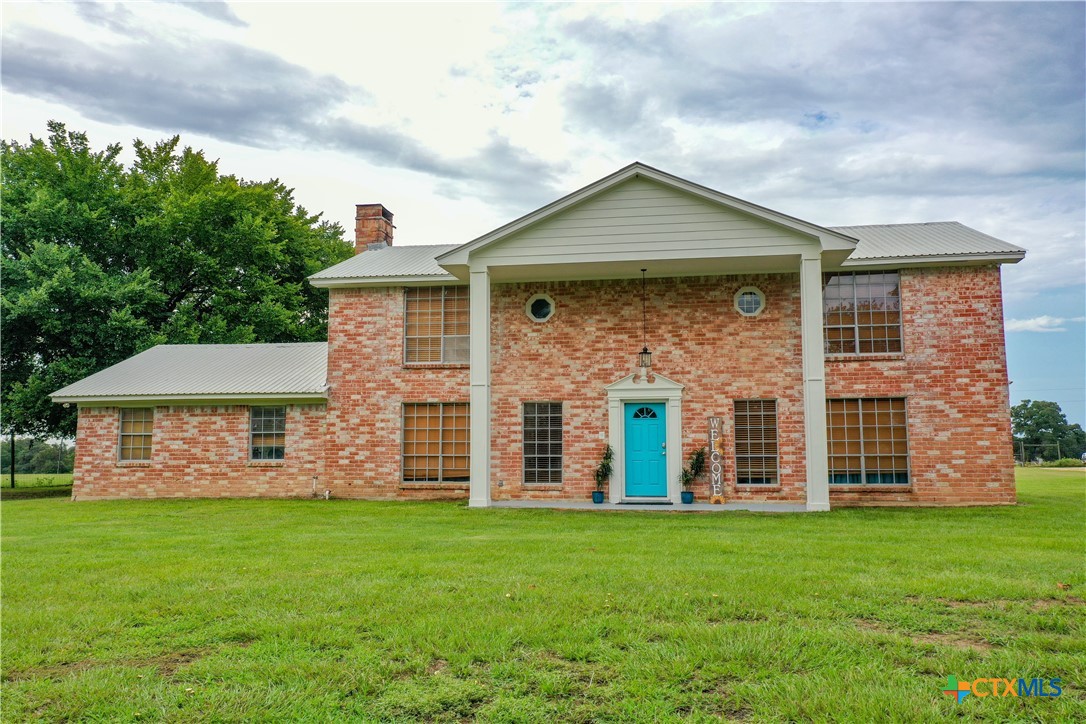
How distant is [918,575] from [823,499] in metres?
7.30

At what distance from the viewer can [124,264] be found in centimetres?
2700

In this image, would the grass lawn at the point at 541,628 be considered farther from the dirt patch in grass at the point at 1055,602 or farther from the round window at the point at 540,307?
the round window at the point at 540,307

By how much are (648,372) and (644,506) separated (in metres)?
2.85

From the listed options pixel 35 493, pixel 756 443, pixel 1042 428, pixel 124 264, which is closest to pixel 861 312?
pixel 756 443

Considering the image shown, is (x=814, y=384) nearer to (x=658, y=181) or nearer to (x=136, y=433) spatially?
(x=658, y=181)

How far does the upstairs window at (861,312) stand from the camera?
1570cm

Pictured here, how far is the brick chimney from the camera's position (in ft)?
67.7

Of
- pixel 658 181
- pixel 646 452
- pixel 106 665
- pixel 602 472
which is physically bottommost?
pixel 106 665

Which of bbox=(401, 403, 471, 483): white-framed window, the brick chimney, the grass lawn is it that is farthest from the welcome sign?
the brick chimney

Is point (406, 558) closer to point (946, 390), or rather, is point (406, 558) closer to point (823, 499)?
point (823, 499)

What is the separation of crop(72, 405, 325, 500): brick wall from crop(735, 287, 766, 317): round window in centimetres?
980

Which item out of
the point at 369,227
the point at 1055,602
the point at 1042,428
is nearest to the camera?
the point at 1055,602

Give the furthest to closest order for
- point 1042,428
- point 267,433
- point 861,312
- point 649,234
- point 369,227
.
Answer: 1. point 1042,428
2. point 369,227
3. point 267,433
4. point 861,312
5. point 649,234

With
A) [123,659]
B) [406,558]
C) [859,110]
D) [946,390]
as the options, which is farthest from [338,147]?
[123,659]
